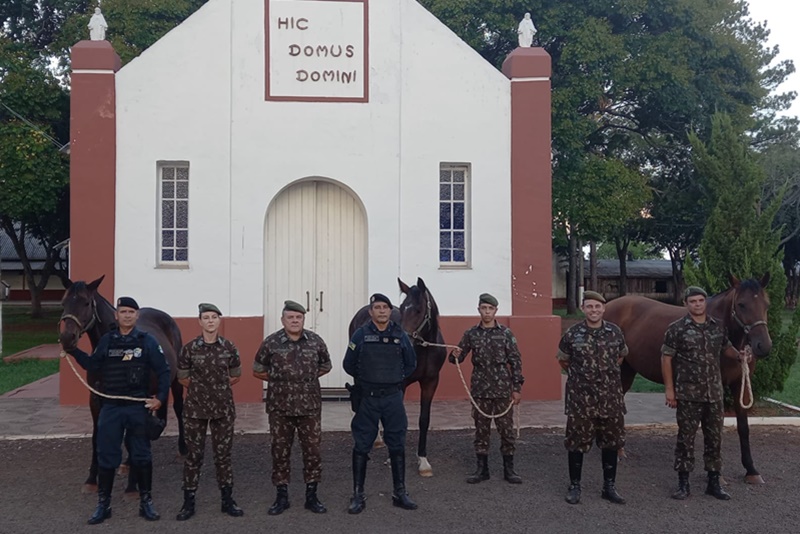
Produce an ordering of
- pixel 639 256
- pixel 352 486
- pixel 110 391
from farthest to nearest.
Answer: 1. pixel 639 256
2. pixel 352 486
3. pixel 110 391

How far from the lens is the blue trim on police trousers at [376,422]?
5809mm

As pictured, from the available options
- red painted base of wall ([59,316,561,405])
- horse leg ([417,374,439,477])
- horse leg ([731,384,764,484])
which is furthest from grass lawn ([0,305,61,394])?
horse leg ([731,384,764,484])

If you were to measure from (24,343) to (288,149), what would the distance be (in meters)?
12.6

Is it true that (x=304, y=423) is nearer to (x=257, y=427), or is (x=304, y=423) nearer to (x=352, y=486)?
(x=352, y=486)

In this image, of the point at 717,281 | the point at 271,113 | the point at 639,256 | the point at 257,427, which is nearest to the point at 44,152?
the point at 271,113

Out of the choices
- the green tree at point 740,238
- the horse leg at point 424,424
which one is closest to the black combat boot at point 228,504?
the horse leg at point 424,424

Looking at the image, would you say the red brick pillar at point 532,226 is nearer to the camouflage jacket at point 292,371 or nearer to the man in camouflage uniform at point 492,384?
the man in camouflage uniform at point 492,384

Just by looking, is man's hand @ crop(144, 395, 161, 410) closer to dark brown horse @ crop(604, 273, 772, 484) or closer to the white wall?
the white wall

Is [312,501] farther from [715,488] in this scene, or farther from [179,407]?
[715,488]

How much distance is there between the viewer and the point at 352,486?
21.2 ft

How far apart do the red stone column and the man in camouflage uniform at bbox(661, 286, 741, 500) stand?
7371 millimetres

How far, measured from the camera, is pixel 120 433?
558 cm

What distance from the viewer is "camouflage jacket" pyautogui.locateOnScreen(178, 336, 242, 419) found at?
5.61 metres

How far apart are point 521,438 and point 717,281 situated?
3.52 m
